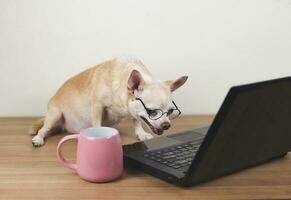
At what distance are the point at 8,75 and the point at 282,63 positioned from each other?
0.84 meters

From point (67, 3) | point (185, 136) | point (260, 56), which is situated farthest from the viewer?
point (260, 56)

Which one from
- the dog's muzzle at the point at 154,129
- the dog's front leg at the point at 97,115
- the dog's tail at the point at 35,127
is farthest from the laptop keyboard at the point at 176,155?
the dog's tail at the point at 35,127

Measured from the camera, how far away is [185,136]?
99 centimetres

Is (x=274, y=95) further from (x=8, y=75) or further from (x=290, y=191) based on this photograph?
(x=8, y=75)

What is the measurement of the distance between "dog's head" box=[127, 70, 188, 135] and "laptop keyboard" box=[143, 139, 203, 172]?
0.37 feet

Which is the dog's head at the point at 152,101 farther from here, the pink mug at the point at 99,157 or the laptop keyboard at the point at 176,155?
the pink mug at the point at 99,157

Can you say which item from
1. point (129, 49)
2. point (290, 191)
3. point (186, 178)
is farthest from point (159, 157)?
point (129, 49)

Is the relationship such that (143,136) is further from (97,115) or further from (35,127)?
(35,127)

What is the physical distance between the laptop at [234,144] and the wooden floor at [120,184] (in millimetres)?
17

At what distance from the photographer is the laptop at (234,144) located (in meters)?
0.64

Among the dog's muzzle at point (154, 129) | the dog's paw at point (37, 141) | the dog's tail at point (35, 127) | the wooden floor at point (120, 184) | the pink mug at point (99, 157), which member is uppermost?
the pink mug at point (99, 157)

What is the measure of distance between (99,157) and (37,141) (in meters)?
0.32

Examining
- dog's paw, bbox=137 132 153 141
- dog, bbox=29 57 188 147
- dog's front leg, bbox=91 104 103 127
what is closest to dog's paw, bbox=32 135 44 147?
dog, bbox=29 57 188 147

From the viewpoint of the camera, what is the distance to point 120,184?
0.76m
